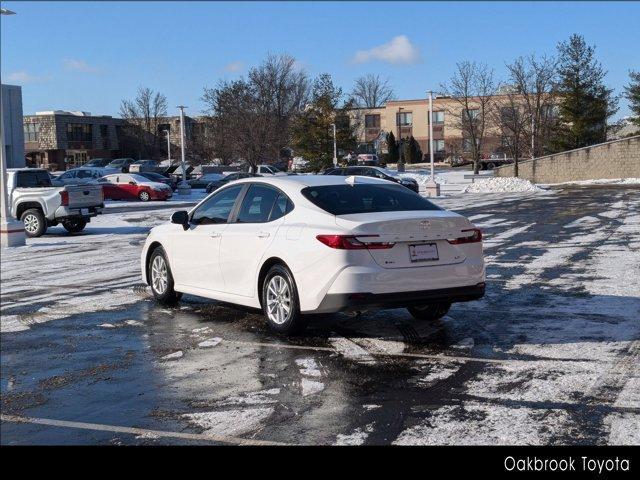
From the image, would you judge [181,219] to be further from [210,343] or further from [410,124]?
[410,124]

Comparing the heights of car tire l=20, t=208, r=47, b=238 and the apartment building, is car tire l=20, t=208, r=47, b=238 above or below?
below

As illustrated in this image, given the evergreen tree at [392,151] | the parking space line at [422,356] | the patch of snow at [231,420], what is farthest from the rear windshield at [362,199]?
the evergreen tree at [392,151]

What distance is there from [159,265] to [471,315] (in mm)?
3918

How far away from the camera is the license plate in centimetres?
729

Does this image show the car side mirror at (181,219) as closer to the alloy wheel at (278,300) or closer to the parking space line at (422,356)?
the alloy wheel at (278,300)

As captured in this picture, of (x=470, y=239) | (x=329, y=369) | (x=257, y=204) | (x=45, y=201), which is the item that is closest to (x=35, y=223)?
(x=45, y=201)

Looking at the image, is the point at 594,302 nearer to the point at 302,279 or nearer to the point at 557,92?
the point at 302,279

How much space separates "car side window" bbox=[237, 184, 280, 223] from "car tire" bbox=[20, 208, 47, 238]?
531 inches

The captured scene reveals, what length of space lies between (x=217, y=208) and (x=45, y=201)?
12.8 meters

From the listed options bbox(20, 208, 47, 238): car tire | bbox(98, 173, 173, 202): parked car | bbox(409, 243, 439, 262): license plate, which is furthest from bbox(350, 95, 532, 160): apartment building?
bbox(409, 243, 439, 262): license plate

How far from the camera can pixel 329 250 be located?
7180 millimetres

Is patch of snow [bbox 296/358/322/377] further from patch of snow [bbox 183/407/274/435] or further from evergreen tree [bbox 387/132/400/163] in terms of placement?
evergreen tree [bbox 387/132/400/163]

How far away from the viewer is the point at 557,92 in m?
56.8
